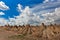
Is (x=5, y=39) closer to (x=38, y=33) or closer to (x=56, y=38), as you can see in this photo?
(x=38, y=33)

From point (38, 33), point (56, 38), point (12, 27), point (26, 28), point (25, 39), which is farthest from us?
point (12, 27)

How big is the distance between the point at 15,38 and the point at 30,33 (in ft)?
7.48

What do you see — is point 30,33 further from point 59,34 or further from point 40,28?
point 59,34

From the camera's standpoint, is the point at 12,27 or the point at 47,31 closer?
the point at 47,31

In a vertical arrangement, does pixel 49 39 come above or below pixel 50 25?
below

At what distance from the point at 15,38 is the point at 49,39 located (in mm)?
2565

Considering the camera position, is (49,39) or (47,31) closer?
(49,39)

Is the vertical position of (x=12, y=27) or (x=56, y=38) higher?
(x=12, y=27)

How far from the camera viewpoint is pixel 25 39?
13641mm

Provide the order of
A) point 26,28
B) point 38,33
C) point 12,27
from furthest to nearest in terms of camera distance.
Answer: point 12,27
point 26,28
point 38,33

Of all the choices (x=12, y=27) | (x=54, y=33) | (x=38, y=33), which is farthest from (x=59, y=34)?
(x=12, y=27)

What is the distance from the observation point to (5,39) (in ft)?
46.2

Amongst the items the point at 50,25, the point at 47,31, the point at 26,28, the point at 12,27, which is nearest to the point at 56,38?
the point at 47,31

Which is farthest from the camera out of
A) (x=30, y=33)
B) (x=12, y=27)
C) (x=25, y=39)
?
(x=12, y=27)
